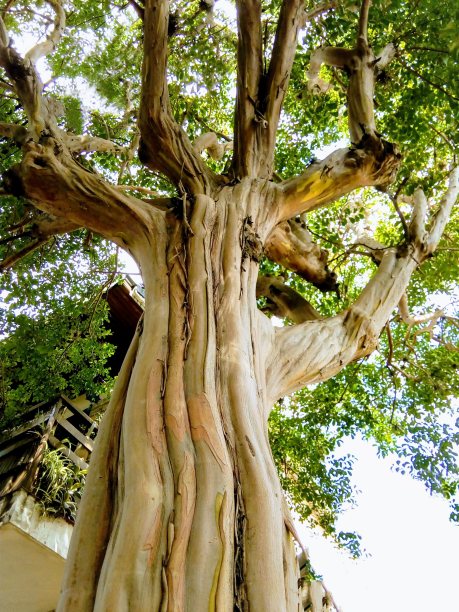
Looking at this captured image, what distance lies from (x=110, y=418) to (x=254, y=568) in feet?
3.14

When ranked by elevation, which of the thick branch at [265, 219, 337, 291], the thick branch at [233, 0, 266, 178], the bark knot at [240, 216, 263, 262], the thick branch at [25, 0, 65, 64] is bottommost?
the bark knot at [240, 216, 263, 262]

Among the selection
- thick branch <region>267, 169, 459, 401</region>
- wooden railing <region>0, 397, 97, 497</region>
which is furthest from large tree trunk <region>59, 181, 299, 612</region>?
wooden railing <region>0, 397, 97, 497</region>

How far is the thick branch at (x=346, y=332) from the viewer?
9.97ft

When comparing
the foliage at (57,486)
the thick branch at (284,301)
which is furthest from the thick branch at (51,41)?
the foliage at (57,486)

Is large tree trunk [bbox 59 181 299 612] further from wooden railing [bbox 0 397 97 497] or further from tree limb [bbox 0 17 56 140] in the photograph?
wooden railing [bbox 0 397 97 497]

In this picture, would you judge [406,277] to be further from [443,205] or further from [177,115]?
[177,115]

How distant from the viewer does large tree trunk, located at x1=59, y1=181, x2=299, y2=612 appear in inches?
64.0

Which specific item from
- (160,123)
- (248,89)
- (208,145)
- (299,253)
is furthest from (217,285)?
(208,145)

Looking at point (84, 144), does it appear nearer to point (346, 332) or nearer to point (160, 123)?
point (160, 123)

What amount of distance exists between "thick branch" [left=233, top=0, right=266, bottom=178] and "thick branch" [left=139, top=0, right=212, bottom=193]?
427 mm

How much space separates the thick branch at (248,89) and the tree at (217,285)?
2 centimetres

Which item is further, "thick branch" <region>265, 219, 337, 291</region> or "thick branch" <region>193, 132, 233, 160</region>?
"thick branch" <region>193, 132, 233, 160</region>

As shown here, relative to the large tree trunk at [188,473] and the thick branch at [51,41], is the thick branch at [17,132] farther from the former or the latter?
the large tree trunk at [188,473]

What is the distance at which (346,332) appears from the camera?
3.49 m
